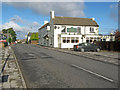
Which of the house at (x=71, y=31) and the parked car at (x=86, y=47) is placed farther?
the house at (x=71, y=31)

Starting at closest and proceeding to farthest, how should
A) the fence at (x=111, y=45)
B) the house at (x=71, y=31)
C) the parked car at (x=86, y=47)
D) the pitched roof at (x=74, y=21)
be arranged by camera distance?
the fence at (x=111, y=45), the parked car at (x=86, y=47), the house at (x=71, y=31), the pitched roof at (x=74, y=21)

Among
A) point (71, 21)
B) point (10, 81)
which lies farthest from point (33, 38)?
point (10, 81)

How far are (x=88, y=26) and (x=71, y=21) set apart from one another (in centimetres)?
505

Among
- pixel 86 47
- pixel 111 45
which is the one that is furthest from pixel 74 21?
pixel 111 45

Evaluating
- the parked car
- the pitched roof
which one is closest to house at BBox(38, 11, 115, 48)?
the pitched roof

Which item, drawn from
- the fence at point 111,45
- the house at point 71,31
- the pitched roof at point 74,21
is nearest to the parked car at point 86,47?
the fence at point 111,45

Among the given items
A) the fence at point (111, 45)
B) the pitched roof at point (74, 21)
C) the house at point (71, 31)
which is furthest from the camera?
the pitched roof at point (74, 21)

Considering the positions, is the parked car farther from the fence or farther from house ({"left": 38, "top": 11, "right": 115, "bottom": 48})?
house ({"left": 38, "top": 11, "right": 115, "bottom": 48})

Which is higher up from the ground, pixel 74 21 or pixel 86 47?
pixel 74 21

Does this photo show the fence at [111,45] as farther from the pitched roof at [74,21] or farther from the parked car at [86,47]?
the pitched roof at [74,21]

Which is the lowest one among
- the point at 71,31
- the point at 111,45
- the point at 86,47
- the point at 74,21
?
the point at 86,47

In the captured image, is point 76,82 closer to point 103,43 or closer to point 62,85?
point 62,85

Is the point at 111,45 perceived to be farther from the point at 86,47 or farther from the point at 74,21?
the point at 74,21

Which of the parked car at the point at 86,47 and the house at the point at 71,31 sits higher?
the house at the point at 71,31
